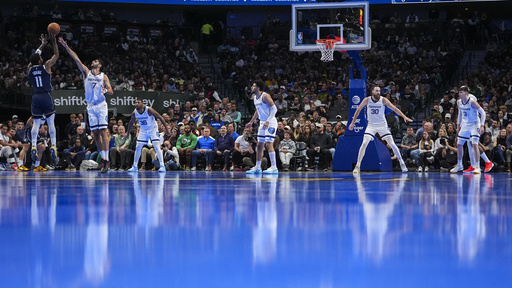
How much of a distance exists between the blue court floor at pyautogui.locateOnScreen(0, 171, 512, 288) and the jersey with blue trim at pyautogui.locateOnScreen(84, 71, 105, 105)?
6.20 m

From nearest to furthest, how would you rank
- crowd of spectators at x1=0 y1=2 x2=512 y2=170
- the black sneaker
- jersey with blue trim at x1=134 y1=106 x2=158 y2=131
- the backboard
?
1. the black sneaker
2. jersey with blue trim at x1=134 y1=106 x2=158 y2=131
3. the backboard
4. crowd of spectators at x1=0 y1=2 x2=512 y2=170

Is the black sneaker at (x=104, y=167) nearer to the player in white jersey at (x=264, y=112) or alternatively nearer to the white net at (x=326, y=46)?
the player in white jersey at (x=264, y=112)

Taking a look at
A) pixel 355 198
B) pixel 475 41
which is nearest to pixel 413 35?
pixel 475 41

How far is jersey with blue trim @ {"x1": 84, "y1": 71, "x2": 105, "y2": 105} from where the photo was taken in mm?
11148

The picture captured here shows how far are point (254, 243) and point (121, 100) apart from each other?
55.3ft

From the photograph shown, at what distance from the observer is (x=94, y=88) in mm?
11141

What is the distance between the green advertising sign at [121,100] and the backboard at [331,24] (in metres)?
6.25

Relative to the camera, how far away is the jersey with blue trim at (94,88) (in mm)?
11148

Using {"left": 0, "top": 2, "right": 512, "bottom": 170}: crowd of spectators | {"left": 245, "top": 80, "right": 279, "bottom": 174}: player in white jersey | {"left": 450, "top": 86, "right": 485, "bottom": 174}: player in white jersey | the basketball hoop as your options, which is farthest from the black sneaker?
{"left": 450, "top": 86, "right": 485, "bottom": 174}: player in white jersey

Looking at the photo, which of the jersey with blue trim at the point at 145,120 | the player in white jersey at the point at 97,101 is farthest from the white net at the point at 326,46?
the player in white jersey at the point at 97,101

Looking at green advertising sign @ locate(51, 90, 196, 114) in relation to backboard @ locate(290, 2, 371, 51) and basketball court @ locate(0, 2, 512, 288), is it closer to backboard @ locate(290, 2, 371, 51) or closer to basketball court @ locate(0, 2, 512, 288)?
backboard @ locate(290, 2, 371, 51)

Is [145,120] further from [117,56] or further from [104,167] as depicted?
[117,56]

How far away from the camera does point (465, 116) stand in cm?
1249

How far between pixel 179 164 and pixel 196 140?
0.78 meters
